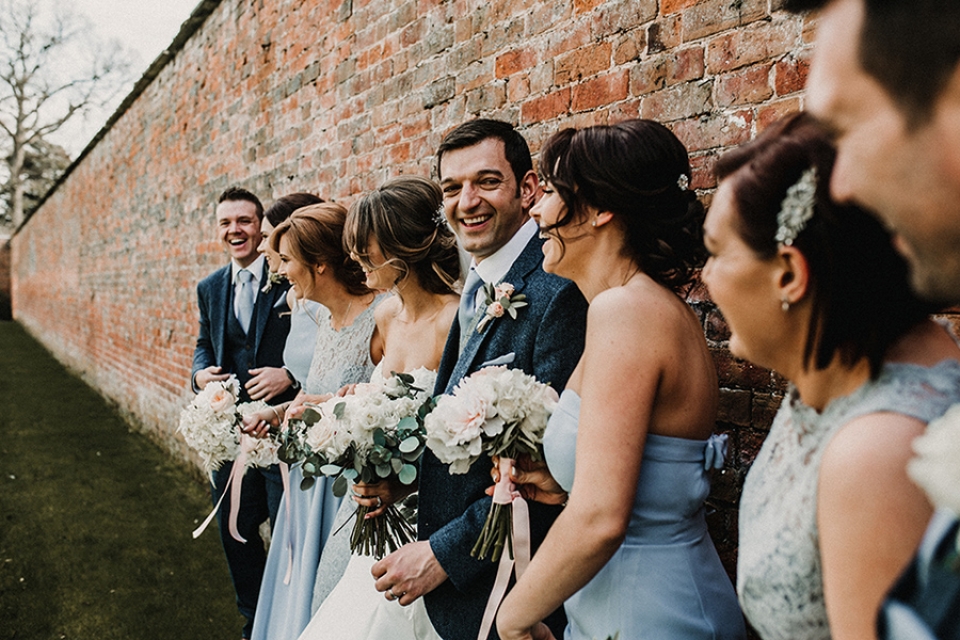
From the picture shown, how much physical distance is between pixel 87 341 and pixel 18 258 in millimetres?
18455

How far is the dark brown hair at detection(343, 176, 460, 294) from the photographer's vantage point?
244 cm

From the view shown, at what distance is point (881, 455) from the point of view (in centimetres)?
79

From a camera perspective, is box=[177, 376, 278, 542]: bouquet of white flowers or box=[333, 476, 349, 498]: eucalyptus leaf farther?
box=[177, 376, 278, 542]: bouquet of white flowers

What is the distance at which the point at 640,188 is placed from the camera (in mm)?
Answer: 1556

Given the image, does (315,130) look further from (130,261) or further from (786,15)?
(130,261)

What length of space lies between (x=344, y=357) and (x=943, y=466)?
2.65 meters

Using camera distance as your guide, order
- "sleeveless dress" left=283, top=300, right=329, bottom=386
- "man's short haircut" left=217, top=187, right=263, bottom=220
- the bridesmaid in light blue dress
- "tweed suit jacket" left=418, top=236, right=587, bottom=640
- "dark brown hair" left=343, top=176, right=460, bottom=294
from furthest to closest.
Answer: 1. "man's short haircut" left=217, top=187, right=263, bottom=220
2. "sleeveless dress" left=283, top=300, right=329, bottom=386
3. "dark brown hair" left=343, top=176, right=460, bottom=294
4. "tweed suit jacket" left=418, top=236, right=587, bottom=640
5. the bridesmaid in light blue dress

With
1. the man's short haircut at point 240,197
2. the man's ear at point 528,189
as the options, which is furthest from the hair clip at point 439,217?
the man's short haircut at point 240,197

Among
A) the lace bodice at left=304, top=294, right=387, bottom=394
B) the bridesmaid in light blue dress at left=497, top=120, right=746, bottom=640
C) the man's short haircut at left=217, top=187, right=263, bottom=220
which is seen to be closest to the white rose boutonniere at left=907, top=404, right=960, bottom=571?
the bridesmaid in light blue dress at left=497, top=120, right=746, bottom=640

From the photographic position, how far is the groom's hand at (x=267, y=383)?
3.54 meters

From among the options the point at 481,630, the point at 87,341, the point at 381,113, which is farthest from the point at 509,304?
the point at 87,341

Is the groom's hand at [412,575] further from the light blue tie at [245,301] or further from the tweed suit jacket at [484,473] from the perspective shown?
the light blue tie at [245,301]

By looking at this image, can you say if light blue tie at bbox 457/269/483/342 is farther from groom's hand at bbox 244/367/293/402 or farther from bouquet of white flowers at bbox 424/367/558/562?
groom's hand at bbox 244/367/293/402

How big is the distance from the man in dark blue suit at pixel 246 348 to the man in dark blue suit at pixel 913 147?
331 cm
